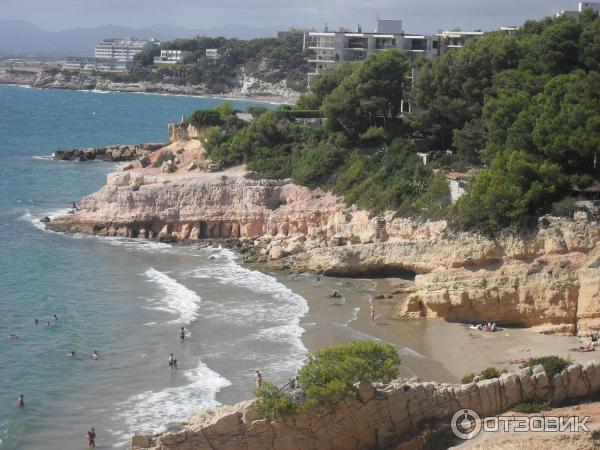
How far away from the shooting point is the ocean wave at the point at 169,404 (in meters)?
27.8

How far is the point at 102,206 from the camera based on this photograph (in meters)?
54.8

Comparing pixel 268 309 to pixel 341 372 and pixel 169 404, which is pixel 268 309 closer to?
pixel 169 404

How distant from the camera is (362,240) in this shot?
44594mm

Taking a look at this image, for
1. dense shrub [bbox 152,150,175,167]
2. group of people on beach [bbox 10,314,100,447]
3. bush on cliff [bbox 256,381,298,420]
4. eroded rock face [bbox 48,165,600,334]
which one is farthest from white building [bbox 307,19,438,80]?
bush on cliff [bbox 256,381,298,420]

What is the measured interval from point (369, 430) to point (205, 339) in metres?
13.5

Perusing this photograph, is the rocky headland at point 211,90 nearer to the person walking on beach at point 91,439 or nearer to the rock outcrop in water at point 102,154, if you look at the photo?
the rock outcrop in water at point 102,154

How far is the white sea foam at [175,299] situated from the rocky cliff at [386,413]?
1538cm

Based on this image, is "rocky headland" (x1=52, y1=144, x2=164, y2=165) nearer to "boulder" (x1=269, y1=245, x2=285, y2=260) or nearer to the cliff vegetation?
the cliff vegetation

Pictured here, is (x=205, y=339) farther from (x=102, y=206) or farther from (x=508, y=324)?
(x=102, y=206)

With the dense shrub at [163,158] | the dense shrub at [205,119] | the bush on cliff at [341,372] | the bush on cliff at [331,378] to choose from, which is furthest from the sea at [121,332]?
the dense shrub at [205,119]

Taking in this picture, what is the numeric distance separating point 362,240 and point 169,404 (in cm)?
1720

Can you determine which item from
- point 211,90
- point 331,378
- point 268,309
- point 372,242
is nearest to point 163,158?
point 372,242

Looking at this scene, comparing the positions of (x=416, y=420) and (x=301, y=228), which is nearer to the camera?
(x=416, y=420)

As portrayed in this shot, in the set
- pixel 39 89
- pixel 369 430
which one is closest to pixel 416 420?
pixel 369 430
